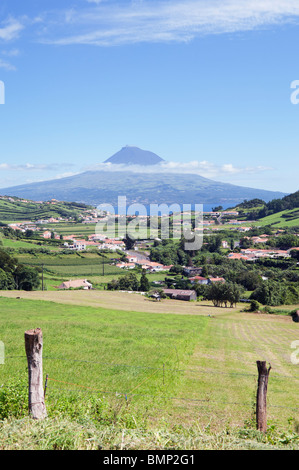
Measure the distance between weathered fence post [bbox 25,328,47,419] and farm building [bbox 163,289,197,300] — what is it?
63.0 m

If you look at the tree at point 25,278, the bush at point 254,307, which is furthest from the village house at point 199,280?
the tree at point 25,278

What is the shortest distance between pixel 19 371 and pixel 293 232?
142357 millimetres

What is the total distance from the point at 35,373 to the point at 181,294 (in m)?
64.0

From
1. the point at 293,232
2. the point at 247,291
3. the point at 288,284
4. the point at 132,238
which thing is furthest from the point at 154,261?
the point at 293,232

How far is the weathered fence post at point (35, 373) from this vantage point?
23.0 feet

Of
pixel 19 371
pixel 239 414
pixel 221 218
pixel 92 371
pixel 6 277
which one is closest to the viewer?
pixel 239 414

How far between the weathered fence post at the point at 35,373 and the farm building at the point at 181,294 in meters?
63.0

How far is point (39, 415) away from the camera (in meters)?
7.03

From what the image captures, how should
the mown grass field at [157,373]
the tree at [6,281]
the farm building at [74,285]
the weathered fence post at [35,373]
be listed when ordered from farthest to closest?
the farm building at [74,285] → the tree at [6,281] → the mown grass field at [157,373] → the weathered fence post at [35,373]

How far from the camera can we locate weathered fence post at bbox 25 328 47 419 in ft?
23.0

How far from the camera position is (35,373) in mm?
7047

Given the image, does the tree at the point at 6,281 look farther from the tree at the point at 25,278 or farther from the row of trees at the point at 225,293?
the row of trees at the point at 225,293

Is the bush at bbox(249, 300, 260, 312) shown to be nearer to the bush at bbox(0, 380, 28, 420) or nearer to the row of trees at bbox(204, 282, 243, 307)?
the row of trees at bbox(204, 282, 243, 307)

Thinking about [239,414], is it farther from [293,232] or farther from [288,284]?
[293,232]
